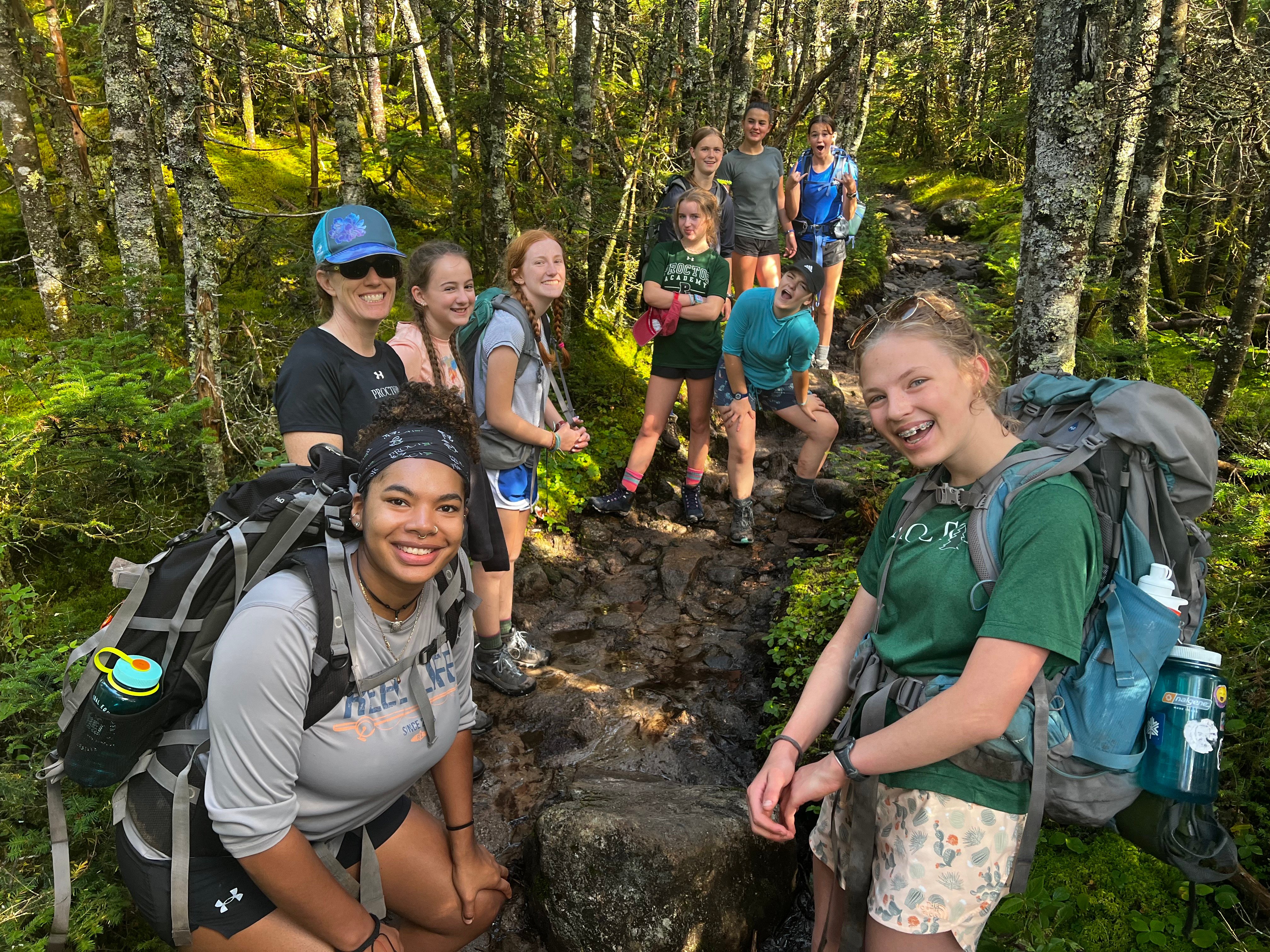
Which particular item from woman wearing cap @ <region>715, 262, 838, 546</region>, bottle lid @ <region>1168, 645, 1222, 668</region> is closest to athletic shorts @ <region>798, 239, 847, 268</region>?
woman wearing cap @ <region>715, 262, 838, 546</region>

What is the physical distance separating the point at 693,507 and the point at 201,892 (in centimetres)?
519

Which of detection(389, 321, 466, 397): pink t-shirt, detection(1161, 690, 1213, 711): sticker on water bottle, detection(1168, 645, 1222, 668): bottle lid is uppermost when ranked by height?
detection(389, 321, 466, 397): pink t-shirt

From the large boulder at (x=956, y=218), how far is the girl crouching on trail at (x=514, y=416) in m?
15.7

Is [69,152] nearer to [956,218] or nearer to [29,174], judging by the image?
[29,174]

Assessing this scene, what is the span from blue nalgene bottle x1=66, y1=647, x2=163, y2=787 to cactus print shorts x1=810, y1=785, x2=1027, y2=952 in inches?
86.8

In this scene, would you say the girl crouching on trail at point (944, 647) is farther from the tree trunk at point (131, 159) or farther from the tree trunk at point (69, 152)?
the tree trunk at point (69, 152)

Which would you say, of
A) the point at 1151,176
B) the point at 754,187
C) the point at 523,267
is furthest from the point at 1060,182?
the point at 1151,176

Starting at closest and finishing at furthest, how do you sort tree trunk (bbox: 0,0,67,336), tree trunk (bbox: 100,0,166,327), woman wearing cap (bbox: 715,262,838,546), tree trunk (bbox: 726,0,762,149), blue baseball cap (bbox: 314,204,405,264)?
1. blue baseball cap (bbox: 314,204,405,264)
2. woman wearing cap (bbox: 715,262,838,546)
3. tree trunk (bbox: 100,0,166,327)
4. tree trunk (bbox: 0,0,67,336)
5. tree trunk (bbox: 726,0,762,149)

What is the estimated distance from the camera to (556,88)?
28.2ft

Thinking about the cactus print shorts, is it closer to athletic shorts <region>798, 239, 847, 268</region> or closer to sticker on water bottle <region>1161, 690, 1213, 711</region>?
sticker on water bottle <region>1161, 690, 1213, 711</region>

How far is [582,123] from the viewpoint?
7676 mm

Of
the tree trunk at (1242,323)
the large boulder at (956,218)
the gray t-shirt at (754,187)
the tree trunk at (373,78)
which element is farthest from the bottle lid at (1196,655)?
the large boulder at (956,218)

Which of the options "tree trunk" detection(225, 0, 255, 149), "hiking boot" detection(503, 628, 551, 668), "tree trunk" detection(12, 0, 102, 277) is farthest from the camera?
"tree trunk" detection(225, 0, 255, 149)

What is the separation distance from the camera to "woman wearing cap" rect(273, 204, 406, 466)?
10.5 ft
